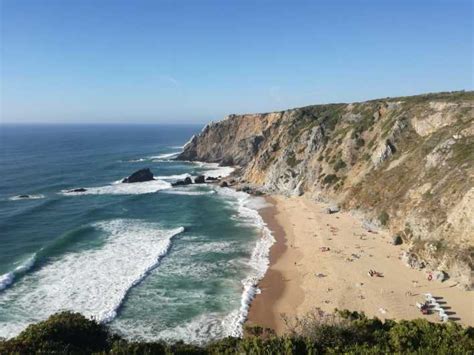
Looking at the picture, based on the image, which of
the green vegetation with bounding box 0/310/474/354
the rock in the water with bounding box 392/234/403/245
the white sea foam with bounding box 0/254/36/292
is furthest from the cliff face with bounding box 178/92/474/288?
the white sea foam with bounding box 0/254/36/292

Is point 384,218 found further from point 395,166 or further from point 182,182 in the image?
point 182,182

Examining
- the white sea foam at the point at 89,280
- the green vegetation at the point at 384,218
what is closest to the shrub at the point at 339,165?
the green vegetation at the point at 384,218

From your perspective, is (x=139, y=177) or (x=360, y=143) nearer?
(x=360, y=143)

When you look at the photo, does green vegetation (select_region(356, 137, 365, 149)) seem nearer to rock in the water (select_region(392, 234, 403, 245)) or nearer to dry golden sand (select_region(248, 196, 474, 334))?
dry golden sand (select_region(248, 196, 474, 334))

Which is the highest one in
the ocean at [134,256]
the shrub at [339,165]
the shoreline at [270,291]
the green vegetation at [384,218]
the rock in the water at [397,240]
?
the shrub at [339,165]

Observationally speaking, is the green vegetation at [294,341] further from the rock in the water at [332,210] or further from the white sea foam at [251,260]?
the rock in the water at [332,210]

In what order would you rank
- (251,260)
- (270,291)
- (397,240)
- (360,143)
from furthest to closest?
(360,143), (397,240), (251,260), (270,291)

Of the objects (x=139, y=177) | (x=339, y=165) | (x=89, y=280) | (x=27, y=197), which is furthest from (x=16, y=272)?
(x=139, y=177)
